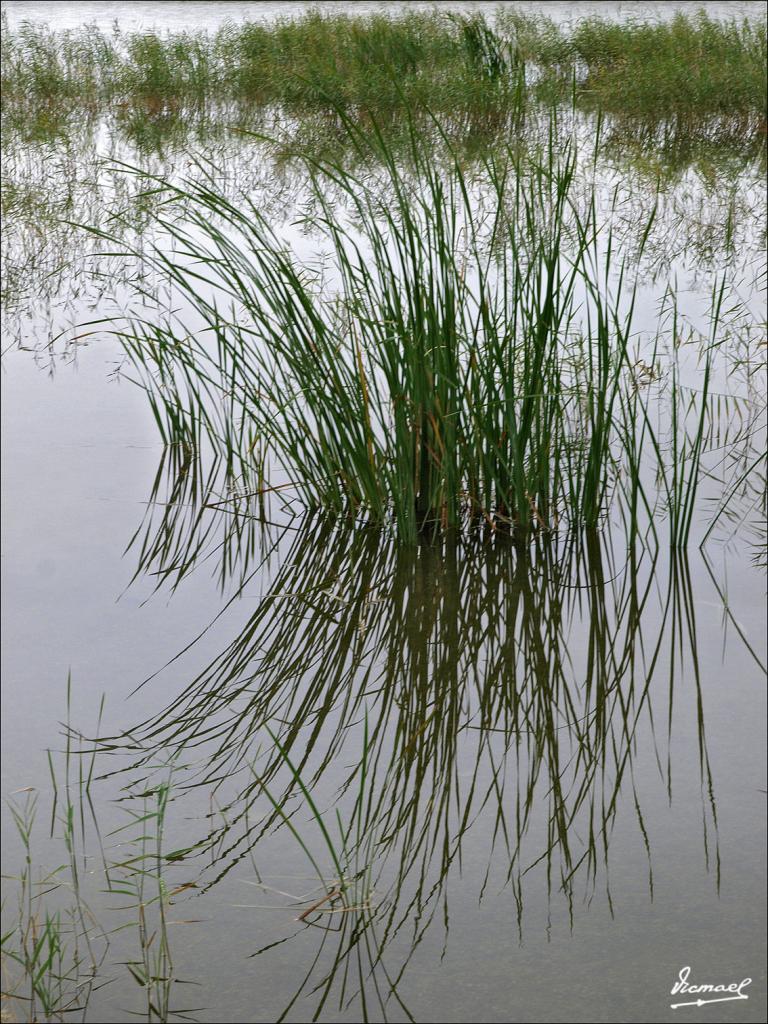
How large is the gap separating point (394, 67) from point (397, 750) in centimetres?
632

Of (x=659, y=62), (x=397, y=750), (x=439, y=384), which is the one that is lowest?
(x=397, y=750)

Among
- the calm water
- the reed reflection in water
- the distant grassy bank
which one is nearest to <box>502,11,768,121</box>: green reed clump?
the distant grassy bank

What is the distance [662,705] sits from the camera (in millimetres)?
1893

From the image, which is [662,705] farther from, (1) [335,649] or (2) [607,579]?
(1) [335,649]

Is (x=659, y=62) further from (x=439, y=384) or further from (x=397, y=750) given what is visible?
(x=397, y=750)

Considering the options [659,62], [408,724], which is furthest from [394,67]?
[408,724]

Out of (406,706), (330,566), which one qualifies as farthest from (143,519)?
(406,706)

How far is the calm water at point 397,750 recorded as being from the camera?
1.35m

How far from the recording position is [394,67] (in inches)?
287

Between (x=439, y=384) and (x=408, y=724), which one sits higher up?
(x=439, y=384)

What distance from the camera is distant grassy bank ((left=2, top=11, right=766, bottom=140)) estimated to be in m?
6.77

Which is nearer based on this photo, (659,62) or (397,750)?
(397,750)

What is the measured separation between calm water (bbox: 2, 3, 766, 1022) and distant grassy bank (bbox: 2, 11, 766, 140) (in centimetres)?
435

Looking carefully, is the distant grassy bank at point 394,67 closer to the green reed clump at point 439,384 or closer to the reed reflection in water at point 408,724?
the green reed clump at point 439,384
